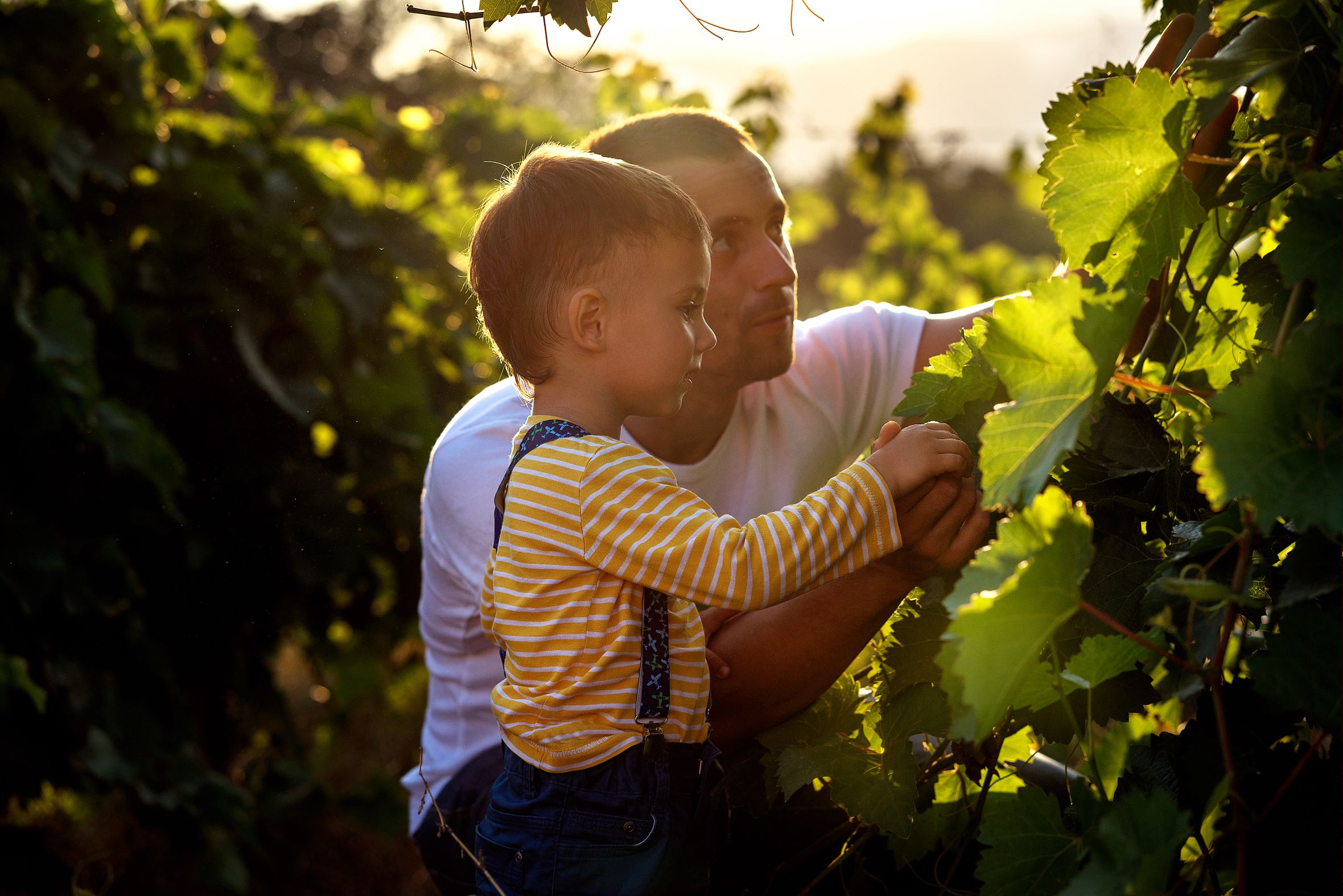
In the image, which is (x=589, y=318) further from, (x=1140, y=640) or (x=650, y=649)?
(x=1140, y=640)

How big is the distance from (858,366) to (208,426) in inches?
75.7

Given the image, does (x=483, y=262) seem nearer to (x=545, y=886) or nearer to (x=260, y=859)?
(x=545, y=886)

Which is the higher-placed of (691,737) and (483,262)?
(483,262)

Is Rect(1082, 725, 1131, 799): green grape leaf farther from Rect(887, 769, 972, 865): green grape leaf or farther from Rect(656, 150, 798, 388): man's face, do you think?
Rect(656, 150, 798, 388): man's face

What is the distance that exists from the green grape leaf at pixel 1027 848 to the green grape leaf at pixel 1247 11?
0.68 meters

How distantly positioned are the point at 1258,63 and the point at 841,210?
1417cm

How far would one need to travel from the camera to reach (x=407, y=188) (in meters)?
4.16

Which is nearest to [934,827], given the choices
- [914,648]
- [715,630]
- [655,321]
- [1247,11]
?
[914,648]

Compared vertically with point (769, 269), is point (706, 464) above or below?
below

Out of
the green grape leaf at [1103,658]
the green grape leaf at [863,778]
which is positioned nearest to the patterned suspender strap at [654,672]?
the green grape leaf at [863,778]

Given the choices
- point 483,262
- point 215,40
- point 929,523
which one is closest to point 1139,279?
point 929,523

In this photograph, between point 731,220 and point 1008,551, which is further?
point 731,220

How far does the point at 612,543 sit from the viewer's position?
133cm

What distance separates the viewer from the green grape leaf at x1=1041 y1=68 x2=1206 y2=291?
1.05 meters
